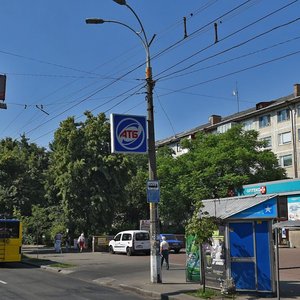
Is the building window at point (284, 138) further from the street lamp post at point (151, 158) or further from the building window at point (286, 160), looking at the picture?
→ the street lamp post at point (151, 158)

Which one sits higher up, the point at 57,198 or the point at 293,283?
the point at 57,198

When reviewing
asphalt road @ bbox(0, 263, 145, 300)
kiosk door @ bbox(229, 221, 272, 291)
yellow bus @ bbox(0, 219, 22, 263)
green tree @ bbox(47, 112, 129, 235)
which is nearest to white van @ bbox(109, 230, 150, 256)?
green tree @ bbox(47, 112, 129, 235)

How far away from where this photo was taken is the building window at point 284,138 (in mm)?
62100

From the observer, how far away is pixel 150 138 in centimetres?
1831

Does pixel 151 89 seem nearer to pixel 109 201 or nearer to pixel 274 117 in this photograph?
pixel 109 201

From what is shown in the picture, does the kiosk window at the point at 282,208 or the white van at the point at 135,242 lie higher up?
the kiosk window at the point at 282,208

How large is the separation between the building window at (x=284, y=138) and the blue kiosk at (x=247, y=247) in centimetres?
4923

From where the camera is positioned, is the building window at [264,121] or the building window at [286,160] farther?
the building window at [264,121]

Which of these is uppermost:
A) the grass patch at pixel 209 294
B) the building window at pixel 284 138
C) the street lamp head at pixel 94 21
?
the building window at pixel 284 138

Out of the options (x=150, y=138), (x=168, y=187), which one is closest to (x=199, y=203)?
(x=150, y=138)

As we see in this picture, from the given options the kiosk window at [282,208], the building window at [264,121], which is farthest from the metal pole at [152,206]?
the building window at [264,121]

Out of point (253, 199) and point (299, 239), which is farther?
point (299, 239)

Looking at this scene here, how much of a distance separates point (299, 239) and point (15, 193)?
25.5 m

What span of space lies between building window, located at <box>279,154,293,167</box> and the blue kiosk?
49.1m
